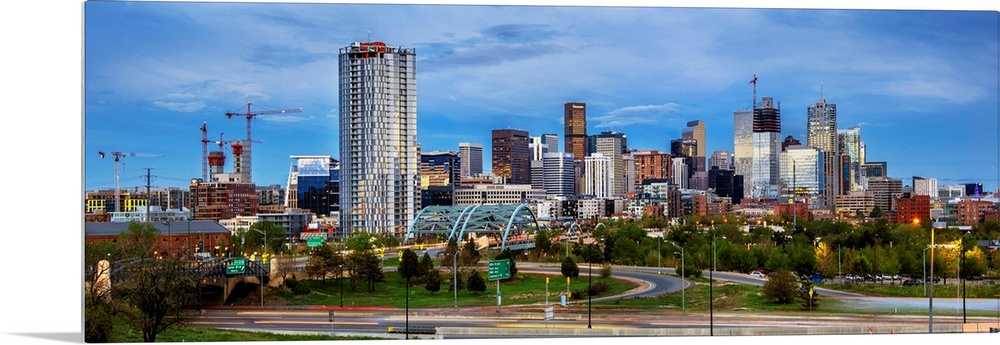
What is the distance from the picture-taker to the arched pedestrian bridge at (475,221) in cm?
10044

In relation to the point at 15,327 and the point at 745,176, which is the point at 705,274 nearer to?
the point at 15,327

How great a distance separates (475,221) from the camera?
103 metres

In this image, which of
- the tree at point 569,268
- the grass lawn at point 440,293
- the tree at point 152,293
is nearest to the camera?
the tree at point 152,293

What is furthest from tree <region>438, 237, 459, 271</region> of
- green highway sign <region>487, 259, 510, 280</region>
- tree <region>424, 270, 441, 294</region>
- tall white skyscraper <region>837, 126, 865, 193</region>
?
tall white skyscraper <region>837, 126, 865, 193</region>

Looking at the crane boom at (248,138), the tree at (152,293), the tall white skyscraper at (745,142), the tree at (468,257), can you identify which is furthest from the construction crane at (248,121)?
the tall white skyscraper at (745,142)

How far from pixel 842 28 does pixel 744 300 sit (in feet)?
43.8

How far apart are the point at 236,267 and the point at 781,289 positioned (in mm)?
25457

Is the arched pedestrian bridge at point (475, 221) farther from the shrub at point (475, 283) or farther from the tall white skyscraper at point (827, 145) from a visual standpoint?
the tall white skyscraper at point (827, 145)

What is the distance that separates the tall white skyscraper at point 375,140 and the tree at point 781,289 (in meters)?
58.6

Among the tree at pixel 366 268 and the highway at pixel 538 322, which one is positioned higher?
the tree at pixel 366 268

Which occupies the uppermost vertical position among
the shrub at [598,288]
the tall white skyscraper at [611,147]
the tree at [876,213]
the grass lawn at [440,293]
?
the tall white skyscraper at [611,147]

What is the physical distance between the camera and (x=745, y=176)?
655 ft

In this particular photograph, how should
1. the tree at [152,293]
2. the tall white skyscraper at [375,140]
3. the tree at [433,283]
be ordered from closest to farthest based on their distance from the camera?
1. the tree at [152,293]
2. the tree at [433,283]
3. the tall white skyscraper at [375,140]

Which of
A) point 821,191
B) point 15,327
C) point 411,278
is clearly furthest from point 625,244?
point 821,191
